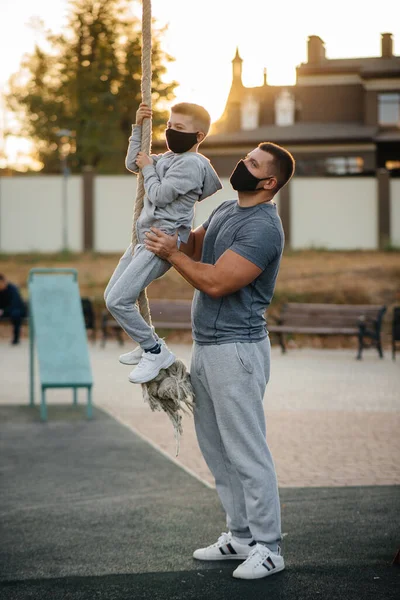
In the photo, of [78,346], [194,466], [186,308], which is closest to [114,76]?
[186,308]

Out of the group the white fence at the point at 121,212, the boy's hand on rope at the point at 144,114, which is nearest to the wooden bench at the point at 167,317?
the white fence at the point at 121,212

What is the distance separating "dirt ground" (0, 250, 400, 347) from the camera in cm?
2380

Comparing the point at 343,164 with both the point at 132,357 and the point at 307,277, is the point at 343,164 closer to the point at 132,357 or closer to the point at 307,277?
the point at 307,277

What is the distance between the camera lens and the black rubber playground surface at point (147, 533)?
500cm

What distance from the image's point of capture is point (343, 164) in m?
44.8

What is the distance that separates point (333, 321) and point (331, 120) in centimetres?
2916

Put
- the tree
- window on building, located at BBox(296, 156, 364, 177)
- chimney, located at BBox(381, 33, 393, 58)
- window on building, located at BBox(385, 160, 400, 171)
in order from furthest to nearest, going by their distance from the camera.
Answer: chimney, located at BBox(381, 33, 393, 58)
window on building, located at BBox(385, 160, 400, 171)
window on building, located at BBox(296, 156, 364, 177)
the tree

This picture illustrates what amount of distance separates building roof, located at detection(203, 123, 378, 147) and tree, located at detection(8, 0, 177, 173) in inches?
178

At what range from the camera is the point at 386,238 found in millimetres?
29016

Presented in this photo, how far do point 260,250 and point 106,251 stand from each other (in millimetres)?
24583

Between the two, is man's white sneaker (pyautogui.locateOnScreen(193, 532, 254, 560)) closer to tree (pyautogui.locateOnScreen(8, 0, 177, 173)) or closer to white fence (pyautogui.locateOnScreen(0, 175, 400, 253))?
white fence (pyautogui.locateOnScreen(0, 175, 400, 253))

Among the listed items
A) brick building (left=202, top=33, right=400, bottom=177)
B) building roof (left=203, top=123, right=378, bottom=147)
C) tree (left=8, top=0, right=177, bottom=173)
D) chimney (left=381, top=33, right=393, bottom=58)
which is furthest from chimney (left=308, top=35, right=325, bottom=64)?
tree (left=8, top=0, right=177, bottom=173)

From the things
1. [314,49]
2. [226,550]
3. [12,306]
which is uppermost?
[314,49]

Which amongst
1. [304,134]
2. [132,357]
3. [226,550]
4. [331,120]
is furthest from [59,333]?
[331,120]
